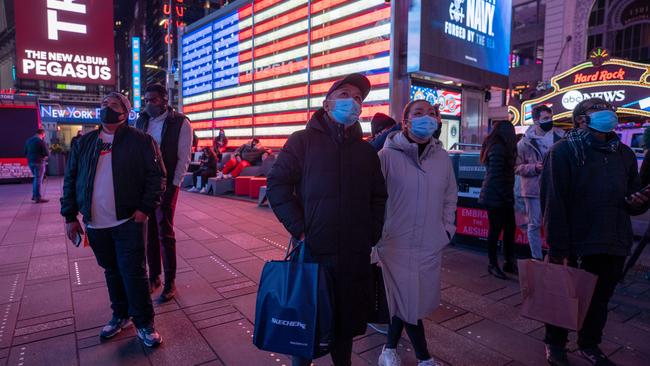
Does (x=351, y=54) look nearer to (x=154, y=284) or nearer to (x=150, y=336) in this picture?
(x=154, y=284)

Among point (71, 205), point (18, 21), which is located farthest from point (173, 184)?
point (18, 21)

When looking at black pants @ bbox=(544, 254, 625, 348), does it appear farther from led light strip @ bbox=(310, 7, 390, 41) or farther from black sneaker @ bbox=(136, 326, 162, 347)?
led light strip @ bbox=(310, 7, 390, 41)

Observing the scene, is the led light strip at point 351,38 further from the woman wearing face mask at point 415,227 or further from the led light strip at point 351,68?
the woman wearing face mask at point 415,227

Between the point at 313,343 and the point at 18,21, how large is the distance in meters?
16.0

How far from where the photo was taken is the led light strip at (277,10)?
13.0m

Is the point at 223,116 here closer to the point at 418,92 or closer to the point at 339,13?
the point at 339,13

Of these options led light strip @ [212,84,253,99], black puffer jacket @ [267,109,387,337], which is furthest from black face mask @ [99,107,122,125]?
led light strip @ [212,84,253,99]

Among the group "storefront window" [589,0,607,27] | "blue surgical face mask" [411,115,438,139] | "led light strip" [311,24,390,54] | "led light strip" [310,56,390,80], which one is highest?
"storefront window" [589,0,607,27]

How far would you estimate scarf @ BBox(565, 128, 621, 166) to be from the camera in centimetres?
289

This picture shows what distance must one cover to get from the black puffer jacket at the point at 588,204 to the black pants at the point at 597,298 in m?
0.13

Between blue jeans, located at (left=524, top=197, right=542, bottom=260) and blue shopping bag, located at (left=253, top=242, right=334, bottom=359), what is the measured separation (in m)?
3.74

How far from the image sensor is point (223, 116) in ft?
58.3

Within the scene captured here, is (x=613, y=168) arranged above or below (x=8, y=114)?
below

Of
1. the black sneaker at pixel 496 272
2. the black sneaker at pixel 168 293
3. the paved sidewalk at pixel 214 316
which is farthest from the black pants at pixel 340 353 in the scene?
the black sneaker at pixel 496 272
